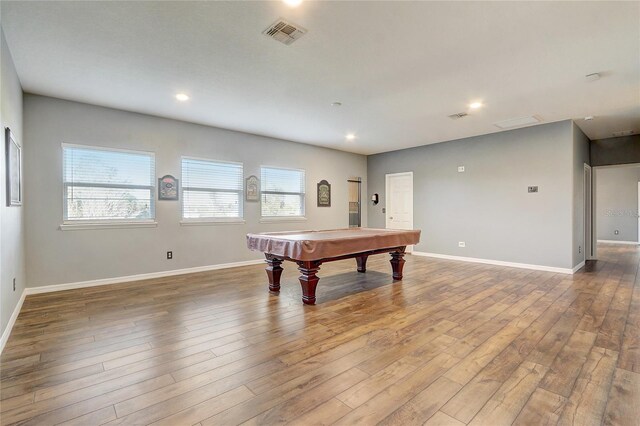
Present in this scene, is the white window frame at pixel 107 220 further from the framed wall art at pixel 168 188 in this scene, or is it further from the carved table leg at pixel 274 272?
the carved table leg at pixel 274 272

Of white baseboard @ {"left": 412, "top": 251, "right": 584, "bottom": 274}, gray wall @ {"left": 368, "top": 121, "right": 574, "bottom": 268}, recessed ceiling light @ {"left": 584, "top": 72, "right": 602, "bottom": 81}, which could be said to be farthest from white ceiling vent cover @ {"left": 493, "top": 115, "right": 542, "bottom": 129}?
white baseboard @ {"left": 412, "top": 251, "right": 584, "bottom": 274}

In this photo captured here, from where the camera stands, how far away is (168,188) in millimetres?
5062

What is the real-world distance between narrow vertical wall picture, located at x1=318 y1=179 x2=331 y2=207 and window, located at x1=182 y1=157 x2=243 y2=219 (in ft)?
6.73

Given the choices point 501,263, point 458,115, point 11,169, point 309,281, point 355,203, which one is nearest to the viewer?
point 11,169

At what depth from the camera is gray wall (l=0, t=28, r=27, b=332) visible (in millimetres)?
2566

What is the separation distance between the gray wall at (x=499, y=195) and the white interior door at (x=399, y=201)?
7.3 inches

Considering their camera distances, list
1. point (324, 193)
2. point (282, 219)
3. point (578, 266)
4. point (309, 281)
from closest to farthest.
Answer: point (309, 281)
point (578, 266)
point (282, 219)
point (324, 193)

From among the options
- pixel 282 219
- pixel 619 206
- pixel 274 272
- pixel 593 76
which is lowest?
pixel 274 272

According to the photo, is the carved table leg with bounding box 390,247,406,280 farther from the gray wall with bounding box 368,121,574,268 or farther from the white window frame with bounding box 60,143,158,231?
the white window frame with bounding box 60,143,158,231

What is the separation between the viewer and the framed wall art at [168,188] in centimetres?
499

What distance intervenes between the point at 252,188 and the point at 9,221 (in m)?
3.62

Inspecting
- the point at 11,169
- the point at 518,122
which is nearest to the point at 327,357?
the point at 11,169

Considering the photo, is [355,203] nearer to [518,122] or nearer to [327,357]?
[518,122]

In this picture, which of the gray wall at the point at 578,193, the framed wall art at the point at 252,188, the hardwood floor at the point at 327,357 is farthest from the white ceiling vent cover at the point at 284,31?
the gray wall at the point at 578,193
